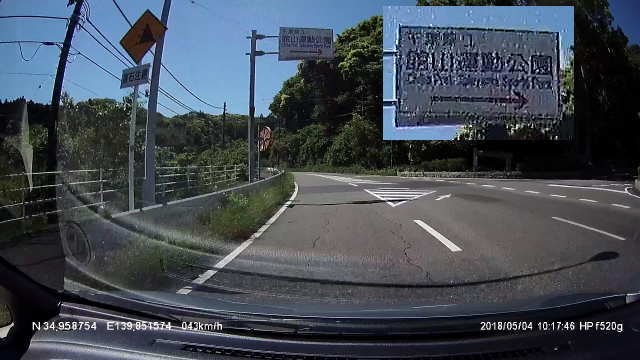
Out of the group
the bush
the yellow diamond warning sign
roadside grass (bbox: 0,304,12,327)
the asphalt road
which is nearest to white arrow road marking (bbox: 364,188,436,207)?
the asphalt road

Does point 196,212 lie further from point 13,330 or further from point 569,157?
point 569,157

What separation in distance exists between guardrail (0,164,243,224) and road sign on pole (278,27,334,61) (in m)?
5.67

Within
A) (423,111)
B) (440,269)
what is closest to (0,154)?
(440,269)

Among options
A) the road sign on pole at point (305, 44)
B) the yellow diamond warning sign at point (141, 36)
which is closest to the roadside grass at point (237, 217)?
the yellow diamond warning sign at point (141, 36)

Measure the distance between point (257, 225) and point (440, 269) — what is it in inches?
227

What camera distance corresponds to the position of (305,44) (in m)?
15.2

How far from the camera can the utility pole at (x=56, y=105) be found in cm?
Answer: 655

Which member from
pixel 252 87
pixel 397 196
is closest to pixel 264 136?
pixel 252 87

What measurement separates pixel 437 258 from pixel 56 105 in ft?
19.6

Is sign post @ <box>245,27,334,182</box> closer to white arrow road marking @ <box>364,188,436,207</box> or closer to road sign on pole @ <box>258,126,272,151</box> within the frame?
white arrow road marking @ <box>364,188,436,207</box>

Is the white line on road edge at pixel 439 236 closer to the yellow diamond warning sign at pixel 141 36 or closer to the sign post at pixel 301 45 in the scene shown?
the yellow diamond warning sign at pixel 141 36

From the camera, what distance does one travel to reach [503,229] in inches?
373

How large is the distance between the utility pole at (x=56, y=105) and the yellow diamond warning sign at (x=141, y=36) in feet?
2.19

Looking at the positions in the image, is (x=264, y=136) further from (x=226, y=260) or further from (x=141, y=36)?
(x=226, y=260)
